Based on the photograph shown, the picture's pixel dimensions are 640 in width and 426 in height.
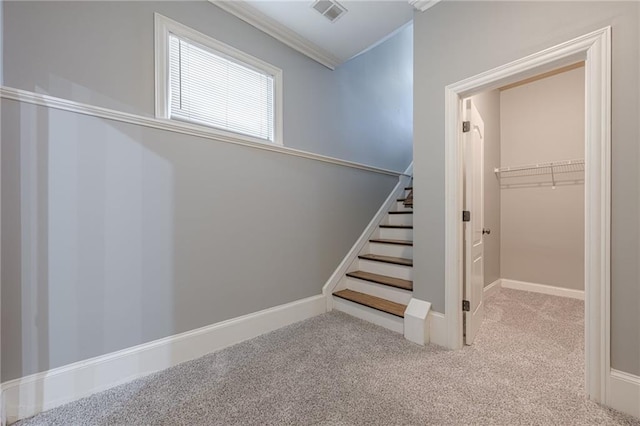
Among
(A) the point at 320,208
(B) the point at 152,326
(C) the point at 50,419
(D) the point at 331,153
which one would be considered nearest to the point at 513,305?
(A) the point at 320,208

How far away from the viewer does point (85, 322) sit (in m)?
1.43

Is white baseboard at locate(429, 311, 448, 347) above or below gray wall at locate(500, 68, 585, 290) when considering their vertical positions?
below

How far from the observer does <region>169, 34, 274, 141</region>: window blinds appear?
5.90 feet

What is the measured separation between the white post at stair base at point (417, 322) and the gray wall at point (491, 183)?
1.46m

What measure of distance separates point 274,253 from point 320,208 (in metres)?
0.67

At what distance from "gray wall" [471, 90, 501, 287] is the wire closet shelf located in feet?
0.40

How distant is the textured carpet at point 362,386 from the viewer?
1.25 meters

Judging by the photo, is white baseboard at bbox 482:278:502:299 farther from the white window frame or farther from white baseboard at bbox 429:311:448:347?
the white window frame

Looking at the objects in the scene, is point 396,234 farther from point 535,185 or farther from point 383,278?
point 535,185

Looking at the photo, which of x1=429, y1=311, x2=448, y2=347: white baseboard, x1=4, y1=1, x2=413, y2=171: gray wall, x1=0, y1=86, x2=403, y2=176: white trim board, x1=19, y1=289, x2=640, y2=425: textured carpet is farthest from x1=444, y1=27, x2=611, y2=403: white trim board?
x1=0, y1=86, x2=403, y2=176: white trim board

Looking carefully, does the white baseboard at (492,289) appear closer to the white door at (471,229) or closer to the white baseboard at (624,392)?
the white door at (471,229)

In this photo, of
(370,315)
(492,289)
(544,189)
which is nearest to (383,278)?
(370,315)

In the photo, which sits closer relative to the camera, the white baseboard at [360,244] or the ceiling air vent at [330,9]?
the ceiling air vent at [330,9]

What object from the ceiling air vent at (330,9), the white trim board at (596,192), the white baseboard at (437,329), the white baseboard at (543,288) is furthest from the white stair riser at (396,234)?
the ceiling air vent at (330,9)
